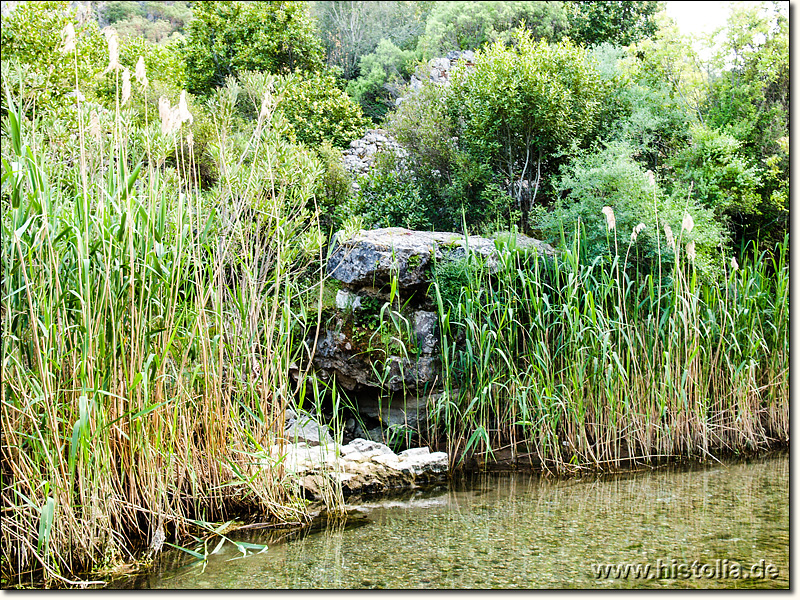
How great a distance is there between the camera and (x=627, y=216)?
17.7 feet

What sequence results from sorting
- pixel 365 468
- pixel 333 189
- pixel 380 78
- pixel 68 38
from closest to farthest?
pixel 68 38 → pixel 365 468 → pixel 333 189 → pixel 380 78

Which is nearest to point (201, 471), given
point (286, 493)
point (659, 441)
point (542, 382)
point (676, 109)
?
point (286, 493)

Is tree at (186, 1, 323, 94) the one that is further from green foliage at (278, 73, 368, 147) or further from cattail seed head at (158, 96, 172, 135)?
cattail seed head at (158, 96, 172, 135)

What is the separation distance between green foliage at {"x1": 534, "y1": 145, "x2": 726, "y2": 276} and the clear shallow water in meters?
2.07

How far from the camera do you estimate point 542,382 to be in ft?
13.7

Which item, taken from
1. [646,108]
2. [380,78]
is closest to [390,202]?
[646,108]

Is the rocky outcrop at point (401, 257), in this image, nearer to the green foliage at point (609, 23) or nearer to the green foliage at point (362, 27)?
the green foliage at point (609, 23)

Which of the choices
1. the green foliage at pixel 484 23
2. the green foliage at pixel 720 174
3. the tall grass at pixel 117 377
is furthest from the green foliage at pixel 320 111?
the tall grass at pixel 117 377

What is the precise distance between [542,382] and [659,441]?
0.97 metres

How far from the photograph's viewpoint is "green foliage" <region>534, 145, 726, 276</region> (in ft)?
17.3

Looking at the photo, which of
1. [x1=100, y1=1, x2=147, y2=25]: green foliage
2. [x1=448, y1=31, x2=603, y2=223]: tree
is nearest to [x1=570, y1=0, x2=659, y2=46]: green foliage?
[x1=448, y1=31, x2=603, y2=223]: tree

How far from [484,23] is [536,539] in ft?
31.2

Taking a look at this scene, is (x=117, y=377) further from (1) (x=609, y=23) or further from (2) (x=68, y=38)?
(1) (x=609, y=23)

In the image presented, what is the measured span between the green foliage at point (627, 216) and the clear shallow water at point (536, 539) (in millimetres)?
2071
